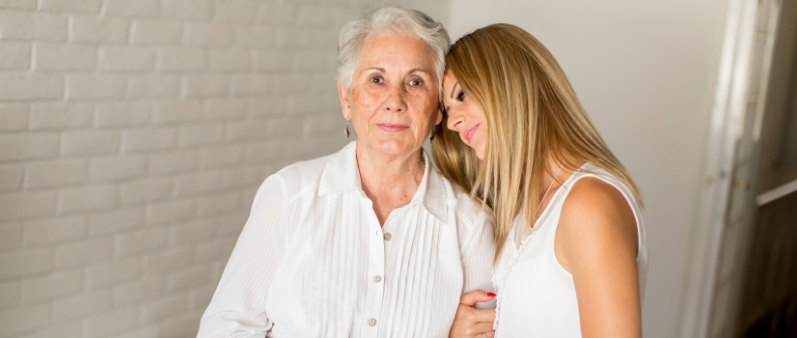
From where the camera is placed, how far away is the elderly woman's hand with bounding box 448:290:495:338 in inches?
68.2

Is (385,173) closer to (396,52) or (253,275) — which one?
(396,52)

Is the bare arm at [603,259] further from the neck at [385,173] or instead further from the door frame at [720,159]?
the door frame at [720,159]

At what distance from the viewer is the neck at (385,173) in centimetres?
183

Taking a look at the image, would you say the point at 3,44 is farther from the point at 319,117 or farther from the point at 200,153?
the point at 319,117

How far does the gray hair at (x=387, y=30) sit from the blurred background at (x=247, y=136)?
1.01m

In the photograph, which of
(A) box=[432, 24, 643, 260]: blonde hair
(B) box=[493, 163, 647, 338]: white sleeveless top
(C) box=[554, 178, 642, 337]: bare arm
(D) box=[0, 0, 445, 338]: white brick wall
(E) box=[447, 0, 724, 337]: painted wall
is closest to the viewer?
(C) box=[554, 178, 642, 337]: bare arm

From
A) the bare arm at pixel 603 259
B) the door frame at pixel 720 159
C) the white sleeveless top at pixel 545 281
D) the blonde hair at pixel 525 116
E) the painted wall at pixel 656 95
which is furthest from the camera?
the painted wall at pixel 656 95

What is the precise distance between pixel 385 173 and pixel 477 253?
353mm

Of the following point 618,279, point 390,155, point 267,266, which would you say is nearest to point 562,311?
point 618,279

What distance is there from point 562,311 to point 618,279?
259 mm

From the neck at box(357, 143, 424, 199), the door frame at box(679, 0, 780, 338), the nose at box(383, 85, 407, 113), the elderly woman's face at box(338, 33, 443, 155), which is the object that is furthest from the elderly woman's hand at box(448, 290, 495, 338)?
the door frame at box(679, 0, 780, 338)

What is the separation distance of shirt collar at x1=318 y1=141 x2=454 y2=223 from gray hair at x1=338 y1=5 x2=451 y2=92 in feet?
0.70

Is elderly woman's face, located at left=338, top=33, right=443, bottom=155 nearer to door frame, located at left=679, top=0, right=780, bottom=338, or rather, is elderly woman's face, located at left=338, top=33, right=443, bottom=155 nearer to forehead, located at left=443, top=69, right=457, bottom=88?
forehead, located at left=443, top=69, right=457, bottom=88

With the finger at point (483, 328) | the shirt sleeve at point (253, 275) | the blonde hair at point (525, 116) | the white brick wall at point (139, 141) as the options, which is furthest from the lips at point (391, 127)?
the white brick wall at point (139, 141)
